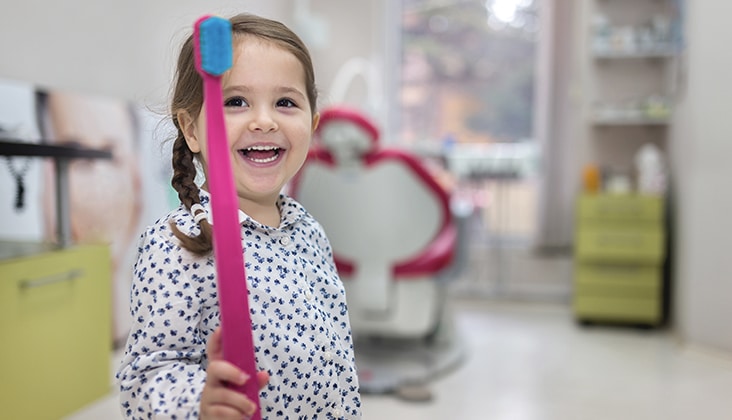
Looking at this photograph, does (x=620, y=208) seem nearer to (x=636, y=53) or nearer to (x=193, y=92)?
(x=636, y=53)

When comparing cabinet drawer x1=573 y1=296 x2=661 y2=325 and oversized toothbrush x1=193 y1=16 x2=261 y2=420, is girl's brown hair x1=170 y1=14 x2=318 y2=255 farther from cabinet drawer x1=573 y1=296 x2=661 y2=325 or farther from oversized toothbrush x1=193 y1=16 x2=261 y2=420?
cabinet drawer x1=573 y1=296 x2=661 y2=325

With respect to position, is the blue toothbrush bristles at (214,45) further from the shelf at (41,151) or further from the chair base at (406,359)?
the chair base at (406,359)

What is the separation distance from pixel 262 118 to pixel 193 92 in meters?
0.10

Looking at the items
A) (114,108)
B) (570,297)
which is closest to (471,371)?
(570,297)

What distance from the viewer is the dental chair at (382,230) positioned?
2.65 m

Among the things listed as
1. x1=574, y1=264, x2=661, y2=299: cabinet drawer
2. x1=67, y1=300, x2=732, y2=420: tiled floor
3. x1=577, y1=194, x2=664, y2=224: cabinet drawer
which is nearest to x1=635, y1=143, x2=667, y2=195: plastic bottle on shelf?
x1=577, y1=194, x2=664, y2=224: cabinet drawer

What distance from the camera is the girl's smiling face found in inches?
31.2

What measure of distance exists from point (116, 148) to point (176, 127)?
207 cm

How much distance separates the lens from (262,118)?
31.2 inches

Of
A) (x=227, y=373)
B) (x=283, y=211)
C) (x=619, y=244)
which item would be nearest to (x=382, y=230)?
(x=619, y=244)

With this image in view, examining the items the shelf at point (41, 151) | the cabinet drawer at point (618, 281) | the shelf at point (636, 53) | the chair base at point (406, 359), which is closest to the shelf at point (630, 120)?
the shelf at point (636, 53)

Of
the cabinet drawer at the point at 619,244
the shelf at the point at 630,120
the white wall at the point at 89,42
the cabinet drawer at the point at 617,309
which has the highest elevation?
the white wall at the point at 89,42

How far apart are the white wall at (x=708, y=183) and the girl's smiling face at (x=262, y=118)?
9.20ft

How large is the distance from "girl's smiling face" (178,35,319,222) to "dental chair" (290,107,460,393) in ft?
5.68
